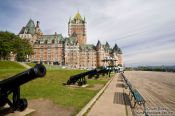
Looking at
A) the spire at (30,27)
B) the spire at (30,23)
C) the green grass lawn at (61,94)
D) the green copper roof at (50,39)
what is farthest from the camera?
the green copper roof at (50,39)

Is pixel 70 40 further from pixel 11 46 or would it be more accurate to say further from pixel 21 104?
pixel 21 104

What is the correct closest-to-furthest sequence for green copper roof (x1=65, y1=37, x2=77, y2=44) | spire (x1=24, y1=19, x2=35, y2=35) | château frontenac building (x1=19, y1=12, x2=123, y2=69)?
1. spire (x1=24, y1=19, x2=35, y2=35)
2. château frontenac building (x1=19, y1=12, x2=123, y2=69)
3. green copper roof (x1=65, y1=37, x2=77, y2=44)

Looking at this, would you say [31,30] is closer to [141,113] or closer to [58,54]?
[58,54]

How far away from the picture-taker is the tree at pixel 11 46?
69.3 meters

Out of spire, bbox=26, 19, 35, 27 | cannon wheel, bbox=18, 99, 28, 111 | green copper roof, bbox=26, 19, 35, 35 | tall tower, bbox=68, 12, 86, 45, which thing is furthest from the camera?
tall tower, bbox=68, 12, 86, 45

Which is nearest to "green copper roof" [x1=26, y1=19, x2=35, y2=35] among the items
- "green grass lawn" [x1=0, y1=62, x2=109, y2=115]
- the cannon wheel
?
"green grass lawn" [x1=0, y1=62, x2=109, y2=115]

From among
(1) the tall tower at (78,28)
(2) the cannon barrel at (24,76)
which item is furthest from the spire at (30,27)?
Answer: (2) the cannon barrel at (24,76)

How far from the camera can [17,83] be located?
31.8 feet

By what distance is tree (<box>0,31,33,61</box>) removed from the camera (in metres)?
69.3

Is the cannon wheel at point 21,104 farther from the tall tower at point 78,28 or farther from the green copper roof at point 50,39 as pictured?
the tall tower at point 78,28

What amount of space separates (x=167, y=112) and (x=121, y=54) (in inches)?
6148

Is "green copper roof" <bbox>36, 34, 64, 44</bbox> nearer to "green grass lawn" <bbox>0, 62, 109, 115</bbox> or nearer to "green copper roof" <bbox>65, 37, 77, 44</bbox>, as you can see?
"green copper roof" <bbox>65, 37, 77, 44</bbox>

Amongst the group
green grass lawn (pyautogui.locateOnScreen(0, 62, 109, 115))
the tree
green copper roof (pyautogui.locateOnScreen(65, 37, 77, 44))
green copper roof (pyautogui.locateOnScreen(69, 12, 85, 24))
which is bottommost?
green grass lawn (pyautogui.locateOnScreen(0, 62, 109, 115))

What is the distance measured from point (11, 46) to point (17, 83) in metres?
68.1
